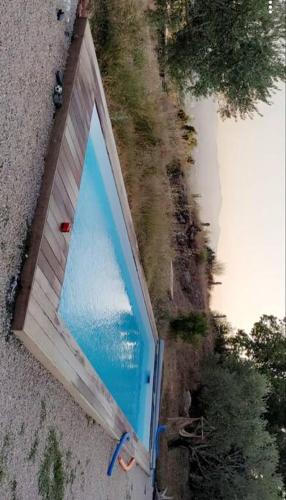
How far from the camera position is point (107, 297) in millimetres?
7617

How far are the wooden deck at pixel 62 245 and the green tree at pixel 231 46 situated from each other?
2358mm

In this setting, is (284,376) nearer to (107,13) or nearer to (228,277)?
(228,277)

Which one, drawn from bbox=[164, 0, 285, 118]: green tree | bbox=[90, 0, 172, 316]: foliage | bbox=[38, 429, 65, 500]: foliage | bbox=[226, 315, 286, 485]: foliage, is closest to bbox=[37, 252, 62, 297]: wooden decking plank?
bbox=[38, 429, 65, 500]: foliage

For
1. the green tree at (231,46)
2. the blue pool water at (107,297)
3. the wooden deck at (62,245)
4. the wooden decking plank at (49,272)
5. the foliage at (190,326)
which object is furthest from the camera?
the foliage at (190,326)

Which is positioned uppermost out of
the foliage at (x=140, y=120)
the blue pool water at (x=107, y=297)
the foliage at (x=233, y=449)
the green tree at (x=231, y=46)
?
the green tree at (x=231, y=46)

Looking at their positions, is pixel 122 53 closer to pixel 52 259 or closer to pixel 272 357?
pixel 52 259

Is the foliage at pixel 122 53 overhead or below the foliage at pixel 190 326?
overhead

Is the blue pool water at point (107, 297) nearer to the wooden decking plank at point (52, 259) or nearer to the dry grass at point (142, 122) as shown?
the dry grass at point (142, 122)

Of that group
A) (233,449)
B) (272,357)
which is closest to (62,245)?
(233,449)

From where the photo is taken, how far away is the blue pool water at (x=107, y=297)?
5.98 metres

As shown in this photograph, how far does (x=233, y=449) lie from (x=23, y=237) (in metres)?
7.24

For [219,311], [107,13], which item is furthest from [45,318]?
[219,311]

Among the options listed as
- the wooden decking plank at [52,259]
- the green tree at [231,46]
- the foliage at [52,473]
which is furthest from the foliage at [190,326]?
the wooden decking plank at [52,259]

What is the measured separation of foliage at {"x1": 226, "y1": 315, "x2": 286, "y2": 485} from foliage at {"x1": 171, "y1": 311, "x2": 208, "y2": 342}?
2.74 m
